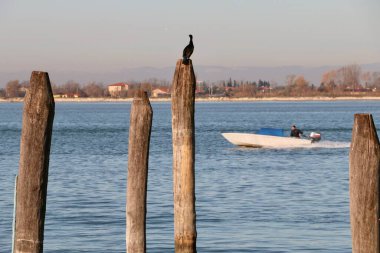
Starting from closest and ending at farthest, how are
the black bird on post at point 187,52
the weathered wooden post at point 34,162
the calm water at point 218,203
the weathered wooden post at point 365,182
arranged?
A: the weathered wooden post at point 365,182 < the weathered wooden post at point 34,162 < the black bird on post at point 187,52 < the calm water at point 218,203

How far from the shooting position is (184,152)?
12.6m

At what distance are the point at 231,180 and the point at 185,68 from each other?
24058 millimetres

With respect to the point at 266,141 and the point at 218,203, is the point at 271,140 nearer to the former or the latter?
the point at 266,141

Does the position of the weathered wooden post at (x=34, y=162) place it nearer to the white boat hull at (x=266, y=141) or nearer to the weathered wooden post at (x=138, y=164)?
the weathered wooden post at (x=138, y=164)

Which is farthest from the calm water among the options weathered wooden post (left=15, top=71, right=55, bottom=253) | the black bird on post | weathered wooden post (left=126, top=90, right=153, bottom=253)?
weathered wooden post (left=15, top=71, right=55, bottom=253)

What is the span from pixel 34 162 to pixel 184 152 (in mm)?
3107

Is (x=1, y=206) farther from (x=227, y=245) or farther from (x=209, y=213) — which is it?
(x=227, y=245)

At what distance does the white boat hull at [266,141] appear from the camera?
2106 inches

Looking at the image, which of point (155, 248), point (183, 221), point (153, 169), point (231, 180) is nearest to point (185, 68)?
point (183, 221)

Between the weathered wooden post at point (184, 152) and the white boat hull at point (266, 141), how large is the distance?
134 ft

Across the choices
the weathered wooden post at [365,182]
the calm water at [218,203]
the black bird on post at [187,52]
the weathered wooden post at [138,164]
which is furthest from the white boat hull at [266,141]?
the weathered wooden post at [365,182]

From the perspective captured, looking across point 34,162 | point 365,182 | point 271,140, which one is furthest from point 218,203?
point 271,140

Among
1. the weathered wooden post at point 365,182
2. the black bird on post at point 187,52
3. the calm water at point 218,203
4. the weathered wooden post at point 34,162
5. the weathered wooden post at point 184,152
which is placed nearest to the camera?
the weathered wooden post at point 365,182

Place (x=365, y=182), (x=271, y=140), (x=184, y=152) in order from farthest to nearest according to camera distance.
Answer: (x=271, y=140)
(x=184, y=152)
(x=365, y=182)
